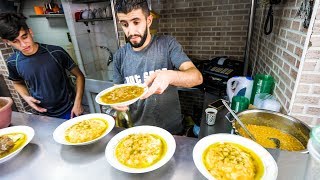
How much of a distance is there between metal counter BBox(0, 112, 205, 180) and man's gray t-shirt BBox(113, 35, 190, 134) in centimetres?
89

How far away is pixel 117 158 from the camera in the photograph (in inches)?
34.4

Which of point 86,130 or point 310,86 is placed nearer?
point 86,130

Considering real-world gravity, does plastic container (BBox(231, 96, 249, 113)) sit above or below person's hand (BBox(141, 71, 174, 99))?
below

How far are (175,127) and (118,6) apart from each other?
1.40 m

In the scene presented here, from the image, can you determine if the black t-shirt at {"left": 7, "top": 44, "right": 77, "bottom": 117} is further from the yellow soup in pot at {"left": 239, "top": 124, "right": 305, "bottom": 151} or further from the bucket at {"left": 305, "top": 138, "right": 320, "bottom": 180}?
the bucket at {"left": 305, "top": 138, "right": 320, "bottom": 180}

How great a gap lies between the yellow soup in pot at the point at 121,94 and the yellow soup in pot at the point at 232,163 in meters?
0.63

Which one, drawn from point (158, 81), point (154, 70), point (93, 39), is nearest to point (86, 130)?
point (158, 81)

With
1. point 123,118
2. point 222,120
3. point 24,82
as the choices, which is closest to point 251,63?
point 222,120

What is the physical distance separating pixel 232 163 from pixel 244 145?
0.53 ft

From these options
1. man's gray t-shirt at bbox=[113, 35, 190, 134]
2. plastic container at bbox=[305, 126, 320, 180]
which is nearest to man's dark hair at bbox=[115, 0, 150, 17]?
man's gray t-shirt at bbox=[113, 35, 190, 134]

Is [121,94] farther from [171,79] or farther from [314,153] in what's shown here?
[314,153]

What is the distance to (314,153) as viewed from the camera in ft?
1.94

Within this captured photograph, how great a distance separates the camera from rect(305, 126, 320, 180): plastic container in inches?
23.0

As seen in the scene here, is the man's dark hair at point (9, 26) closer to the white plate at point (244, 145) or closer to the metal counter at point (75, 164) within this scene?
the metal counter at point (75, 164)
